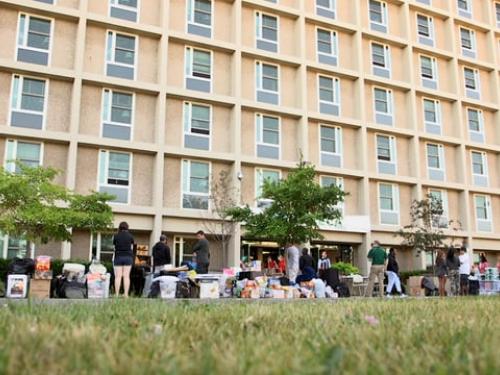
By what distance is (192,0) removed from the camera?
2833 centimetres

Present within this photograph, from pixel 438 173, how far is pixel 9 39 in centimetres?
2545

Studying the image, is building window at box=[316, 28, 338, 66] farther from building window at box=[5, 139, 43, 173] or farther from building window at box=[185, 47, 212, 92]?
building window at box=[5, 139, 43, 173]

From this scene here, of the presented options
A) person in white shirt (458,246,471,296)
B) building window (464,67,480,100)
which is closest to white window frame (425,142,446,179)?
building window (464,67,480,100)

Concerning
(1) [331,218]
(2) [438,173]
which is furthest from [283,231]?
(2) [438,173]

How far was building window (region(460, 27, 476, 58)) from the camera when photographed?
36594 mm

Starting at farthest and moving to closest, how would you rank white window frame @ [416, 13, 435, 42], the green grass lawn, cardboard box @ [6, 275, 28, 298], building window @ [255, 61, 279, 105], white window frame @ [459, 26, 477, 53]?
white window frame @ [459, 26, 477, 53]
white window frame @ [416, 13, 435, 42]
building window @ [255, 61, 279, 105]
cardboard box @ [6, 275, 28, 298]
the green grass lawn

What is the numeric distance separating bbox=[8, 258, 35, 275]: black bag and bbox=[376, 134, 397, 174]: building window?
71.2ft

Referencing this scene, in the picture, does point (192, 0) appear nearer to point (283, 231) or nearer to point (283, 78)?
point (283, 78)

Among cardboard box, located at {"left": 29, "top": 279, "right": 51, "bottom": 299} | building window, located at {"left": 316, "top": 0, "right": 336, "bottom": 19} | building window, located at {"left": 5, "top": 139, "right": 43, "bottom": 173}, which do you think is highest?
building window, located at {"left": 316, "top": 0, "right": 336, "bottom": 19}

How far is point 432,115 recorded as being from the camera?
34.2 meters

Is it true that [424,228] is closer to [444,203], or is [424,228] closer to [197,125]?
[444,203]

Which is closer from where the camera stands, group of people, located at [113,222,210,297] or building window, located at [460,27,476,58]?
group of people, located at [113,222,210,297]

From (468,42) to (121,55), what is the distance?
80.9 ft

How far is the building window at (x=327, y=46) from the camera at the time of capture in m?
31.2
